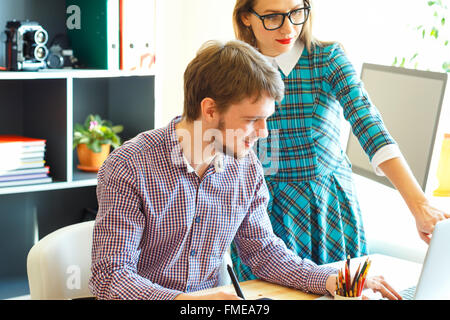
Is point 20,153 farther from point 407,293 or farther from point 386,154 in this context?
point 407,293

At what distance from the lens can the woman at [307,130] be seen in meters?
1.57

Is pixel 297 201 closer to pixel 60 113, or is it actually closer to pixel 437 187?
pixel 437 187

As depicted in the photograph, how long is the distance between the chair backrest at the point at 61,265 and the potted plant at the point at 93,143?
3.78 ft

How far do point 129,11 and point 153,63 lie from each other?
0.25 m

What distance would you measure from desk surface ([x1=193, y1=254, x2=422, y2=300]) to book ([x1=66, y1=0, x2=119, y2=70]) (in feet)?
4.61

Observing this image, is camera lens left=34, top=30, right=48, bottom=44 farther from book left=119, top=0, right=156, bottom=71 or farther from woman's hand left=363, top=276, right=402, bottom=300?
woman's hand left=363, top=276, right=402, bottom=300

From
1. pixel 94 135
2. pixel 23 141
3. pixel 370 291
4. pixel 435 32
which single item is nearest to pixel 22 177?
pixel 23 141

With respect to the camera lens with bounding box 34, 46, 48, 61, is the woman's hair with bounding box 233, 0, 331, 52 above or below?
above

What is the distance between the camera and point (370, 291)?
1326 millimetres

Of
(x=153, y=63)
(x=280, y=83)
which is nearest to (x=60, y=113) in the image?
(x=153, y=63)

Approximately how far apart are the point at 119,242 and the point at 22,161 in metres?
1.30

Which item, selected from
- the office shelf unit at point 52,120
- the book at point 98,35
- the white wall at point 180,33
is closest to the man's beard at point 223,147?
the office shelf unit at point 52,120

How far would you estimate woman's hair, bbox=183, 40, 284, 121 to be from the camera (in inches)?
51.1

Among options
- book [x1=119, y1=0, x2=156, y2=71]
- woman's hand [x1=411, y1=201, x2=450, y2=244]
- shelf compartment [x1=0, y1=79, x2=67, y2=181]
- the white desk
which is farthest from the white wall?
woman's hand [x1=411, y1=201, x2=450, y2=244]
